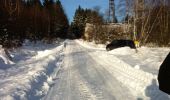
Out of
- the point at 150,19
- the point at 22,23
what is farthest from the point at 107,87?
the point at 22,23

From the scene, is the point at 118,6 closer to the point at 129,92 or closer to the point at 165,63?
the point at 129,92

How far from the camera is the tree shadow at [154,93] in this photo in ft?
30.3

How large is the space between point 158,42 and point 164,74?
133ft

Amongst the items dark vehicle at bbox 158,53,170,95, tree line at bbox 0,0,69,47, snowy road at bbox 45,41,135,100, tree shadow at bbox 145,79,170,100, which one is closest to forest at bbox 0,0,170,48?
tree line at bbox 0,0,69,47

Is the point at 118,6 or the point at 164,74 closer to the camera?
the point at 164,74

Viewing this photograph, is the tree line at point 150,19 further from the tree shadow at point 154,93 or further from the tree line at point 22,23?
the tree shadow at point 154,93

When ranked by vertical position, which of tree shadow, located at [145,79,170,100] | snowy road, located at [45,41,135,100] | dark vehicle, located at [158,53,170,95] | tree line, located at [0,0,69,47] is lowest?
snowy road, located at [45,41,135,100]

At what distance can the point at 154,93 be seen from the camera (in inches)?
386

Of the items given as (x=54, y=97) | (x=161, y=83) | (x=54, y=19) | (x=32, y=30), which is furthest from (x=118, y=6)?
(x=54, y=19)

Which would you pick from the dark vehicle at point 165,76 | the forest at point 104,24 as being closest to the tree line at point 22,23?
the forest at point 104,24

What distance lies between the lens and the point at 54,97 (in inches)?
403

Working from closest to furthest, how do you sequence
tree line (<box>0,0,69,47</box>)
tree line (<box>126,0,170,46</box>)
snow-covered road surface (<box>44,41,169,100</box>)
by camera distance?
snow-covered road surface (<box>44,41,169,100</box>)
tree line (<box>0,0,69,47</box>)
tree line (<box>126,0,170,46</box>)

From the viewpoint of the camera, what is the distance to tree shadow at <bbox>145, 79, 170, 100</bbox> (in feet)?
30.3

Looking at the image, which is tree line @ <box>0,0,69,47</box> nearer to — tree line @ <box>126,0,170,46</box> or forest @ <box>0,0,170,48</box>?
forest @ <box>0,0,170,48</box>
